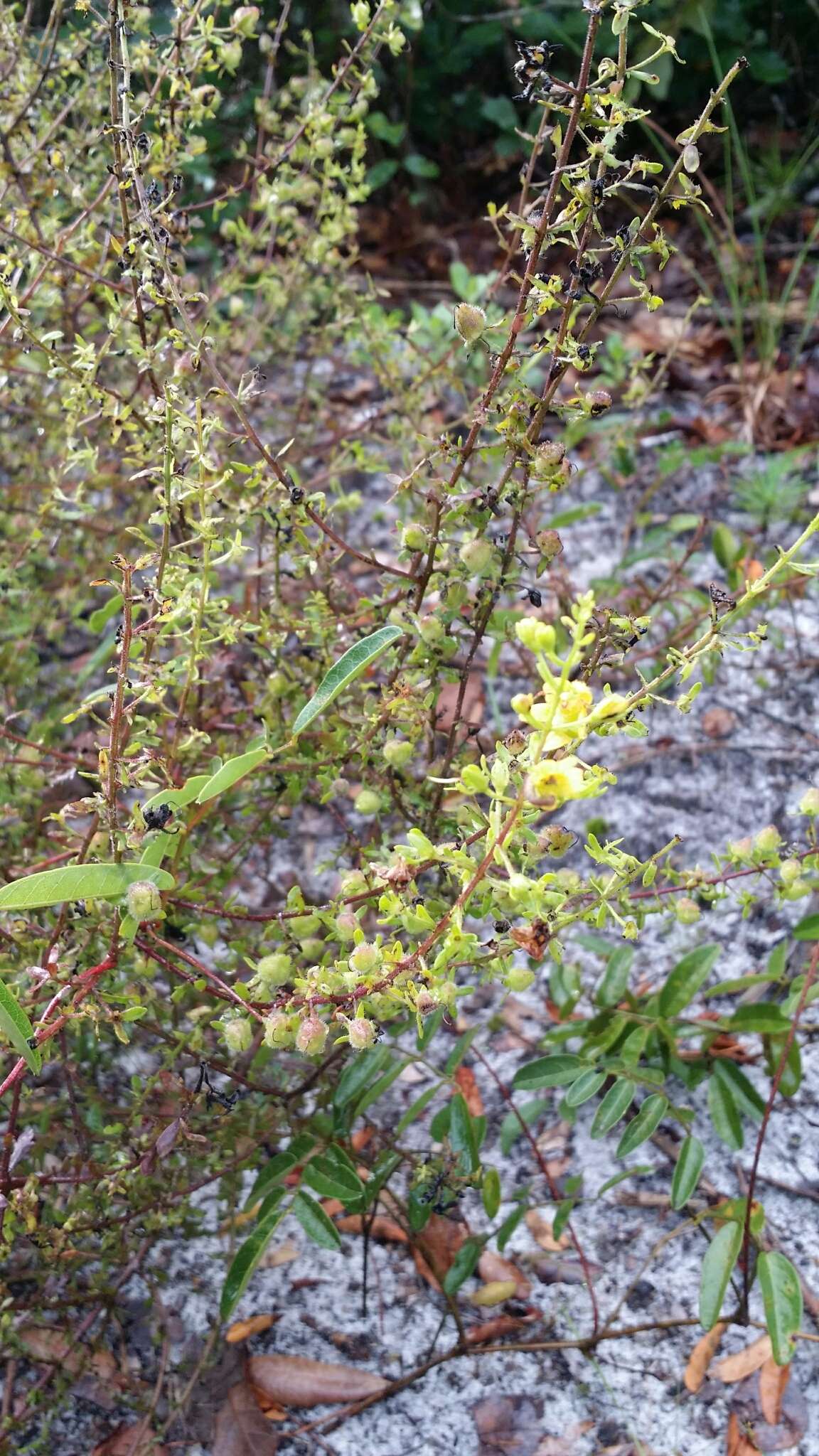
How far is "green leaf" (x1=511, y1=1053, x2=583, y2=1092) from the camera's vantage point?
1329 mm

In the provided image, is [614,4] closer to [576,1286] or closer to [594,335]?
[576,1286]

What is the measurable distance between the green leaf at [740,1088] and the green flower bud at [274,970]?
63 cm

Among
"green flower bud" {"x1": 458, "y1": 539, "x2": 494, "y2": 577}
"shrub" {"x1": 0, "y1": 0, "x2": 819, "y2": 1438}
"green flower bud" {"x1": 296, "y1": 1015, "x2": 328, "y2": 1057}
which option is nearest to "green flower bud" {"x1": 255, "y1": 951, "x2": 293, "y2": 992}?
"shrub" {"x1": 0, "y1": 0, "x2": 819, "y2": 1438}

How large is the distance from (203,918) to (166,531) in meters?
0.44

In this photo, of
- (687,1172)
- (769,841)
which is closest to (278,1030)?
(769,841)

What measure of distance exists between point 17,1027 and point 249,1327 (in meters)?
0.70

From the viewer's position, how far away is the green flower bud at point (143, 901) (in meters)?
0.91

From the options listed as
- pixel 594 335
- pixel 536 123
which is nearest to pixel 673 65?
pixel 536 123

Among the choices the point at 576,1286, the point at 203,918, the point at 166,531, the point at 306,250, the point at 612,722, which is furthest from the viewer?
the point at 306,250

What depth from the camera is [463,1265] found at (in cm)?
128

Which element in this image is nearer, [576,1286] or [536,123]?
[576,1286]

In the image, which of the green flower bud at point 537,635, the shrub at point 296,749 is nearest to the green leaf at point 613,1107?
the shrub at point 296,749

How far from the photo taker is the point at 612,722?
0.80 metres

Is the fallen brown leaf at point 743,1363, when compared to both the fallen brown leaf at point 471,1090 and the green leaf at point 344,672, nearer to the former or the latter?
the fallen brown leaf at point 471,1090
